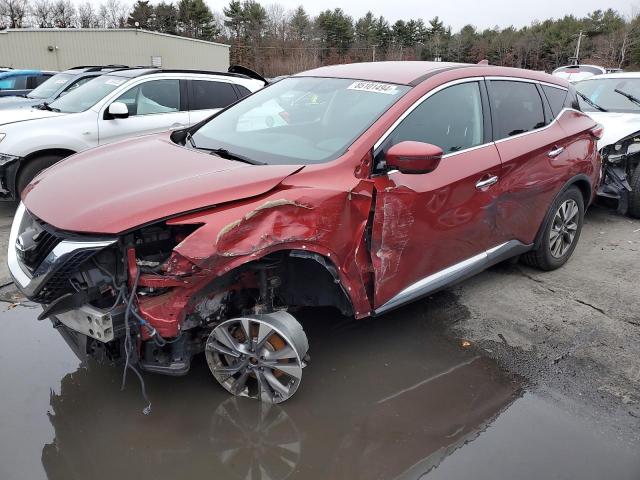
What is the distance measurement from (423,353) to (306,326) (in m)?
0.83

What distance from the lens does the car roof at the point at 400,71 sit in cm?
344

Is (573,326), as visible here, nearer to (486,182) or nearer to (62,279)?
(486,182)

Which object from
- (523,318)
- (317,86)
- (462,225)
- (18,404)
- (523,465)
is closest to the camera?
(523,465)

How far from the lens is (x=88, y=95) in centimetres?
693

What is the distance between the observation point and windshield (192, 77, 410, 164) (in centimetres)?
308

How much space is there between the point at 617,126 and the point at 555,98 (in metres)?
2.22

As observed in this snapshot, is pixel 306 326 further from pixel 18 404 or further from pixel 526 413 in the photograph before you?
pixel 18 404

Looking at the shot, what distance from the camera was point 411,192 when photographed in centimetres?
304

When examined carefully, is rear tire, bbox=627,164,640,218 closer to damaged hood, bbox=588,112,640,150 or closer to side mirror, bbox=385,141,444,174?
damaged hood, bbox=588,112,640,150

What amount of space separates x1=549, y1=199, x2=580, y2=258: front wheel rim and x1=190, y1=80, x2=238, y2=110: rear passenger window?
15.5ft

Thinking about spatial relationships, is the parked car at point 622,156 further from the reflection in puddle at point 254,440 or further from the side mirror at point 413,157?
the reflection in puddle at point 254,440

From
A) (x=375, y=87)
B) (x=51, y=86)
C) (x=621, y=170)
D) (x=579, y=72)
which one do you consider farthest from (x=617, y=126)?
(x=51, y=86)

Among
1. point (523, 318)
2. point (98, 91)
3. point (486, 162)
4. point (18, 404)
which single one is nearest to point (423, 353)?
point (523, 318)

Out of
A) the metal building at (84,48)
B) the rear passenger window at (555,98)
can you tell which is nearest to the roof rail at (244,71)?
the rear passenger window at (555,98)
